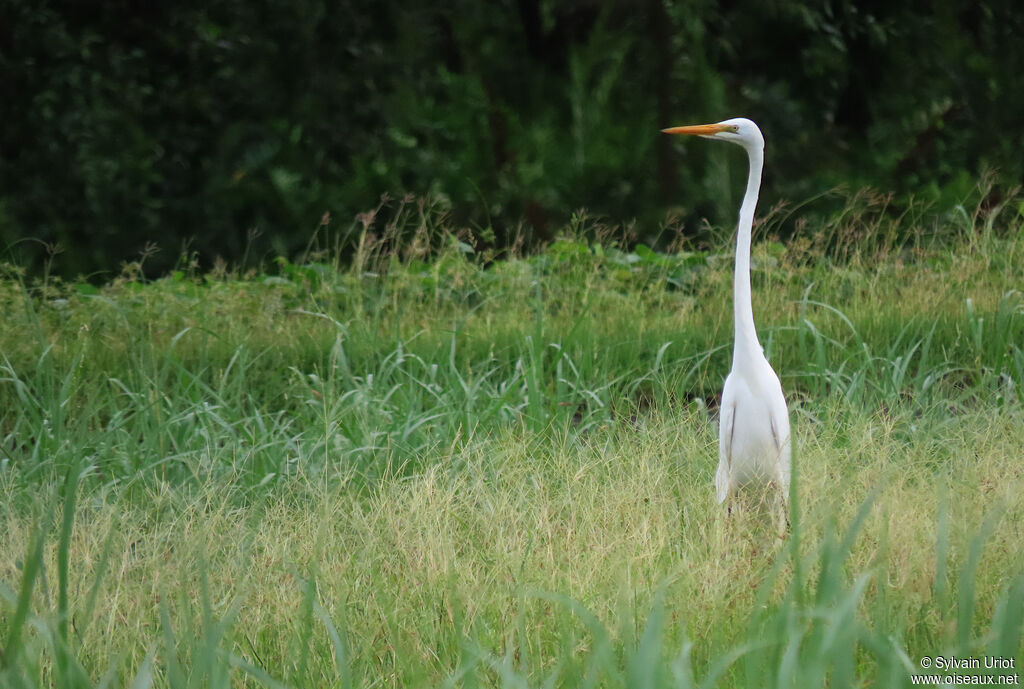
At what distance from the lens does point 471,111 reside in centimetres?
629

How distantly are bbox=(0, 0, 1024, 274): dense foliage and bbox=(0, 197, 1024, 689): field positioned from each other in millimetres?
1617

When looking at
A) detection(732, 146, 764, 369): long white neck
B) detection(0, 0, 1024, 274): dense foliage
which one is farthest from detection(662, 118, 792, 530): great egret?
detection(0, 0, 1024, 274): dense foliage

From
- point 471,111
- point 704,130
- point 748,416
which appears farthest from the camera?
point 471,111

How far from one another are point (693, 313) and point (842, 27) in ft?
9.55

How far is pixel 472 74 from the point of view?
6.30 metres

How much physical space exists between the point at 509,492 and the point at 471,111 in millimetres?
4185

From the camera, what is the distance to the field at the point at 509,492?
1.63 meters

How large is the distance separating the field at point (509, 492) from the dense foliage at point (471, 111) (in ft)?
5.30

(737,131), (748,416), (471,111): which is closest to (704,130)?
(737,131)

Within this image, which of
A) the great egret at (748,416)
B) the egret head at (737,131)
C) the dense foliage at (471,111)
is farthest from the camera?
the dense foliage at (471,111)

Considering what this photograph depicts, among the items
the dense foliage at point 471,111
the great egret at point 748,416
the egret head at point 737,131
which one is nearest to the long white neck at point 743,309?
the great egret at point 748,416

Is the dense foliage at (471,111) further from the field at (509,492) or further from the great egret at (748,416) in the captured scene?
the great egret at (748,416)

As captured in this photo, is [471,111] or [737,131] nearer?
[737,131]

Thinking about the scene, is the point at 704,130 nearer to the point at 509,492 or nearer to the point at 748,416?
the point at 748,416
